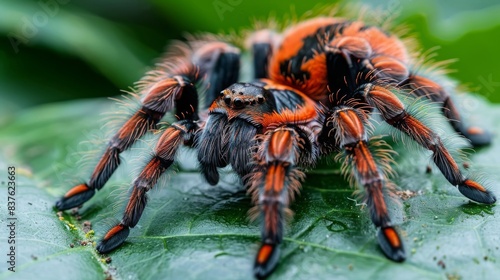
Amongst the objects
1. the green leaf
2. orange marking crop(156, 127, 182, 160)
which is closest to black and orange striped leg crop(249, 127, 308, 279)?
the green leaf

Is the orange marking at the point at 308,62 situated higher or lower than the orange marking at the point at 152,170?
higher

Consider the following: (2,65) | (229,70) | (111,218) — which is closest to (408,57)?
(229,70)

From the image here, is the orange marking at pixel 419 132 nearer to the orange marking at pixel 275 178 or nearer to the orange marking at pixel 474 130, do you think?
the orange marking at pixel 275 178

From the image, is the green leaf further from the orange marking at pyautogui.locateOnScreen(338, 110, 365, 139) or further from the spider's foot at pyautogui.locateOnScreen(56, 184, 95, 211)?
the orange marking at pyautogui.locateOnScreen(338, 110, 365, 139)

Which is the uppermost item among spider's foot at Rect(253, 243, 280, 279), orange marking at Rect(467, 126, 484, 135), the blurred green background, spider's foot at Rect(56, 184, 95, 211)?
the blurred green background

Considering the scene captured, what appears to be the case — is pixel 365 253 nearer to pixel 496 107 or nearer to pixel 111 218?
pixel 111 218

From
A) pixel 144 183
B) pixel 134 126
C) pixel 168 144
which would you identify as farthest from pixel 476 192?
pixel 134 126

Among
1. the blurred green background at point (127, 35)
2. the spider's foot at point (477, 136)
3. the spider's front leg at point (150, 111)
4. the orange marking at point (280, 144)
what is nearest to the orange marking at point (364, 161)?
the orange marking at point (280, 144)
